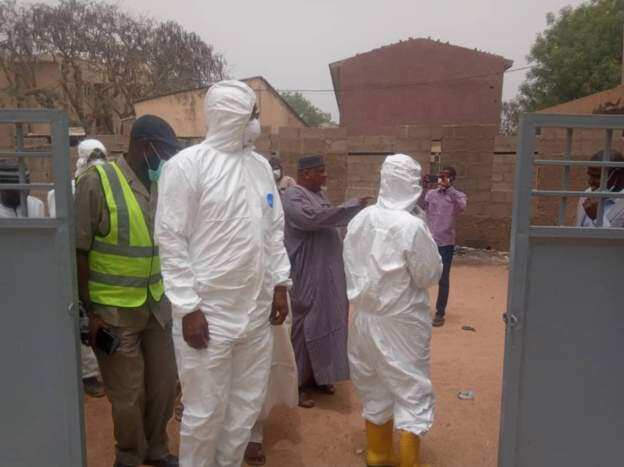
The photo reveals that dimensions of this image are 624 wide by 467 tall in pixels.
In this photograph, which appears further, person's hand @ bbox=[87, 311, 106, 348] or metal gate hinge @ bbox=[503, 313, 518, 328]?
person's hand @ bbox=[87, 311, 106, 348]

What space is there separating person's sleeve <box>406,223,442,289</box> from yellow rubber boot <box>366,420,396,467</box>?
0.85m

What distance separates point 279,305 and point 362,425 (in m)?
1.41

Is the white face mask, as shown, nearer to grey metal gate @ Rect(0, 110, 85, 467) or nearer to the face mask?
the face mask

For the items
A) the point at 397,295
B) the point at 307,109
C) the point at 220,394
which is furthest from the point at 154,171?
the point at 307,109

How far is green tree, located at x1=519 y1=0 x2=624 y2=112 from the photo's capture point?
835 inches

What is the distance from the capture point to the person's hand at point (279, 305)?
2.60 metres

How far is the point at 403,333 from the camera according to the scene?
9.12 feet

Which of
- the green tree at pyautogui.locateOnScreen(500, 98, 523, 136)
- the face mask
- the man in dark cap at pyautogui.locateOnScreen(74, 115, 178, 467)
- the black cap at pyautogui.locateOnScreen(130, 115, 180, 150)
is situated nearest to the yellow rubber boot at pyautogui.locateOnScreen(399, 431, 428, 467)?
the man in dark cap at pyautogui.locateOnScreen(74, 115, 178, 467)

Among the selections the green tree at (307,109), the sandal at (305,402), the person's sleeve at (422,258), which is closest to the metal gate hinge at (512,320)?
the person's sleeve at (422,258)

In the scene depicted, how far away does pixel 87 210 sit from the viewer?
2.49m

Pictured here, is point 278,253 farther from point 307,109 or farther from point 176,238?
point 307,109

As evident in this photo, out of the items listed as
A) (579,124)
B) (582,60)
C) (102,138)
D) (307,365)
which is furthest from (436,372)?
(582,60)

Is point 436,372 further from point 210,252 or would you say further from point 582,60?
point 582,60

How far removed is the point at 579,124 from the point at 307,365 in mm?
2491
